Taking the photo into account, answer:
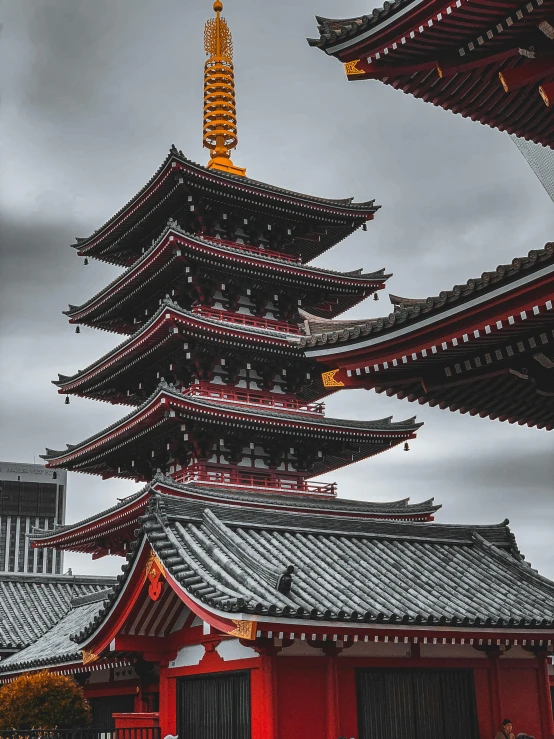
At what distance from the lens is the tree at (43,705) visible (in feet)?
66.1

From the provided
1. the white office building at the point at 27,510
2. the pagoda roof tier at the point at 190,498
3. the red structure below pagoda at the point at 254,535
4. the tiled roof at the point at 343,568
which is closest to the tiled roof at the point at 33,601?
the red structure below pagoda at the point at 254,535

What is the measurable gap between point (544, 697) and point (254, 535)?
21.8 ft

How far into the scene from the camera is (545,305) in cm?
1195

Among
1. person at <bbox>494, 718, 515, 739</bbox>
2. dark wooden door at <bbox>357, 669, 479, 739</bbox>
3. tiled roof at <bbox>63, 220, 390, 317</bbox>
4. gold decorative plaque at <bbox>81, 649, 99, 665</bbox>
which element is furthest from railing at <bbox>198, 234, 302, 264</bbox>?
person at <bbox>494, 718, 515, 739</bbox>

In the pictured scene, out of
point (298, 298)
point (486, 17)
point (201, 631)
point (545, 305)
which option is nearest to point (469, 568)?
point (201, 631)

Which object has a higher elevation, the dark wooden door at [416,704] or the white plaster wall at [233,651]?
the white plaster wall at [233,651]

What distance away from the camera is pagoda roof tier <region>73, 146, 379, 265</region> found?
105 feet

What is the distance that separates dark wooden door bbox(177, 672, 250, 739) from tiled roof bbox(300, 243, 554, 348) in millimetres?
6227

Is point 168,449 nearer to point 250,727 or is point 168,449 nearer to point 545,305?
point 250,727

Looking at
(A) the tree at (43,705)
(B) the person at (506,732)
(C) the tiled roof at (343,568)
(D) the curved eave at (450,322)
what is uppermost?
(D) the curved eave at (450,322)

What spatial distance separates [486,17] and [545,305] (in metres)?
4.28

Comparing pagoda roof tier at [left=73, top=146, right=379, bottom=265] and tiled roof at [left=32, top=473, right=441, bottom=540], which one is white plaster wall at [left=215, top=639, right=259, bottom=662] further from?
pagoda roof tier at [left=73, top=146, right=379, bottom=265]

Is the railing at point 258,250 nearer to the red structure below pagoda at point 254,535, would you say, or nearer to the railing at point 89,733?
the red structure below pagoda at point 254,535

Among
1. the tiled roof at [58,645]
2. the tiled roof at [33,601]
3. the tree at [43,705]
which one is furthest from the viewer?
the tiled roof at [33,601]
